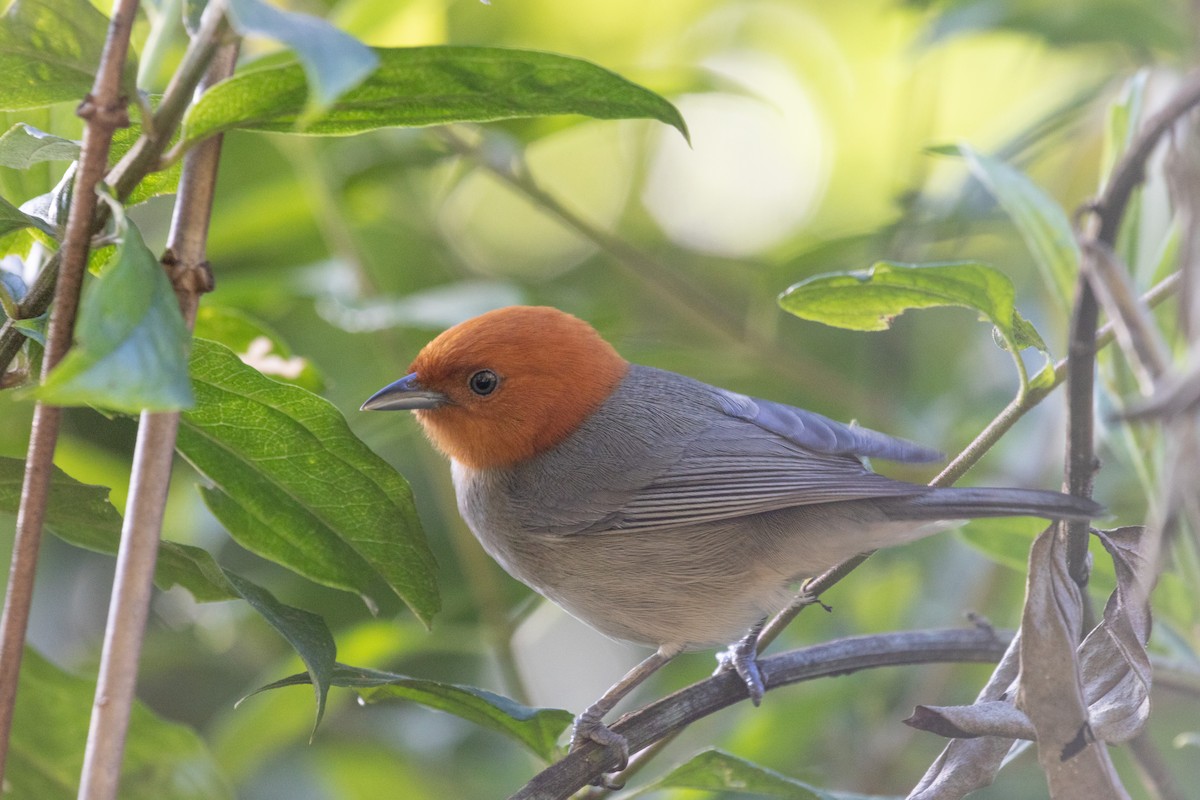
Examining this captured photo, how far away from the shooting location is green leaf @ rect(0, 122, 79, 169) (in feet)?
6.47

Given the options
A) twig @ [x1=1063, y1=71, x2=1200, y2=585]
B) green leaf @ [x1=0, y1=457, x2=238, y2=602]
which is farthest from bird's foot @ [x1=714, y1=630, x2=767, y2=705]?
green leaf @ [x1=0, y1=457, x2=238, y2=602]

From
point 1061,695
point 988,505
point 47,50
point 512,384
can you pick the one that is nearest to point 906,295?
point 988,505

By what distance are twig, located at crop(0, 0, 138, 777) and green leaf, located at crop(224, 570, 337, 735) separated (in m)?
0.44

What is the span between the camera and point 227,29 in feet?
5.48

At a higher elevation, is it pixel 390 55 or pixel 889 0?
pixel 889 0

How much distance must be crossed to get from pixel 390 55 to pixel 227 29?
246 mm

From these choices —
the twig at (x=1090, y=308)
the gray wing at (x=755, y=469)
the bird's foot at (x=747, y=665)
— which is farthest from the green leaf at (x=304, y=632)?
the gray wing at (x=755, y=469)

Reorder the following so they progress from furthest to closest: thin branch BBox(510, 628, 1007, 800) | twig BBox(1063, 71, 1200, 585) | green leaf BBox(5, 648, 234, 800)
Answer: green leaf BBox(5, 648, 234, 800) → thin branch BBox(510, 628, 1007, 800) → twig BBox(1063, 71, 1200, 585)

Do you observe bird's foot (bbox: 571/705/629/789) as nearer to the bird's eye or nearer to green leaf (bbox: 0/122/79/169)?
the bird's eye

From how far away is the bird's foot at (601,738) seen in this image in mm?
2158

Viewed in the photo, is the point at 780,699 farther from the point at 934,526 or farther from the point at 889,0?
the point at 889,0

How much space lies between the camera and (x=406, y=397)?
376cm

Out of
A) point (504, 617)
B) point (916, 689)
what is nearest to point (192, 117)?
point (504, 617)

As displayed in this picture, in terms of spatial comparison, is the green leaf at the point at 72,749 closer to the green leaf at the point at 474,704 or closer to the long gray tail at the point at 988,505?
the green leaf at the point at 474,704
